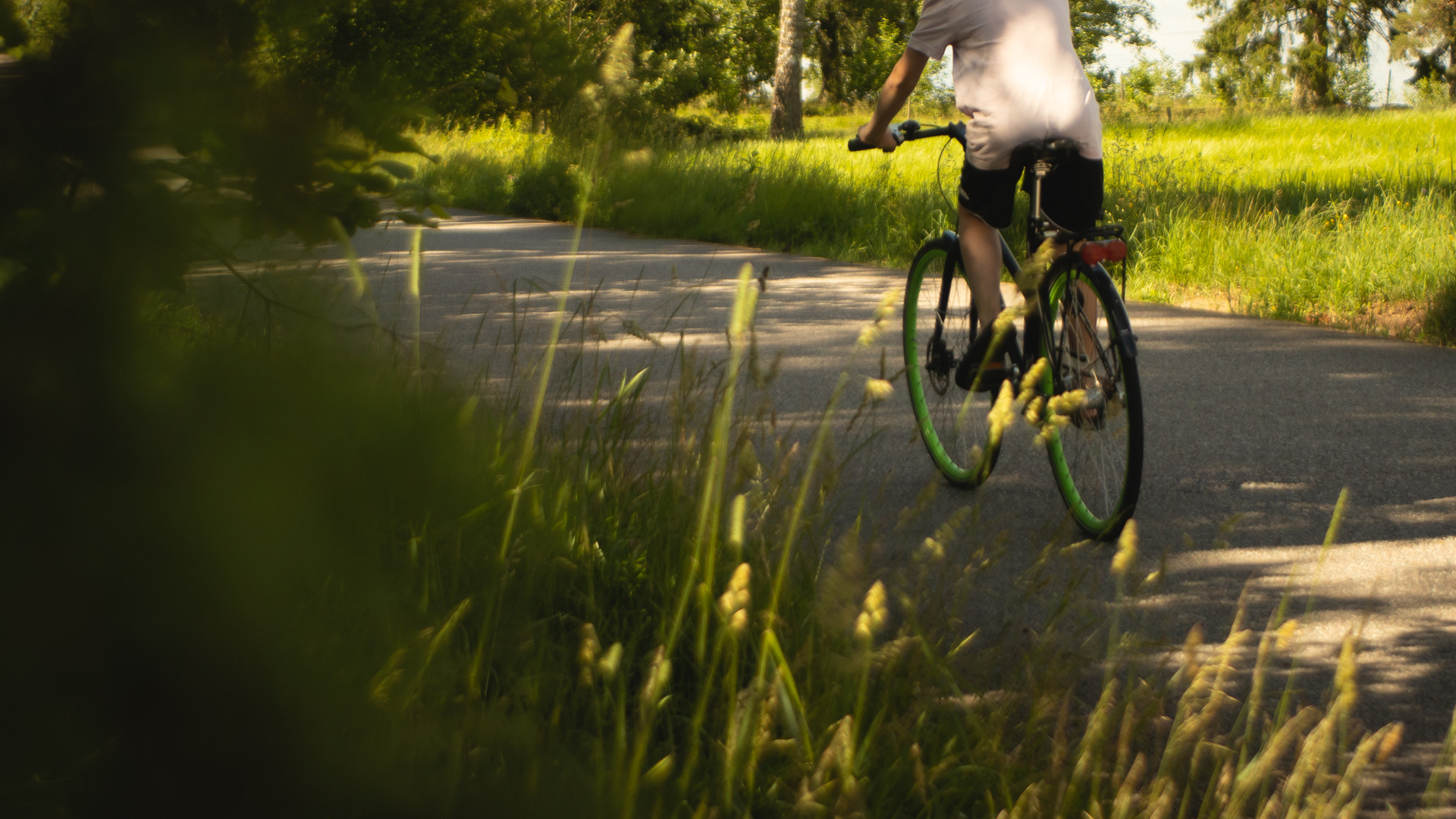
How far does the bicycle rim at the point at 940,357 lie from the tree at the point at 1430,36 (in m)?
50.5

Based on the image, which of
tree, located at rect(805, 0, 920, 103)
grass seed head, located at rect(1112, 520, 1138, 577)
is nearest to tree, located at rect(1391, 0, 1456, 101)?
tree, located at rect(805, 0, 920, 103)

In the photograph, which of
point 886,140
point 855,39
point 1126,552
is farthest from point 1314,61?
point 1126,552

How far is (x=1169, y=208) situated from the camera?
1034 cm

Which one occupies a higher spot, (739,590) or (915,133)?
(915,133)

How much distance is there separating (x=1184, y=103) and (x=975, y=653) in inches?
1368

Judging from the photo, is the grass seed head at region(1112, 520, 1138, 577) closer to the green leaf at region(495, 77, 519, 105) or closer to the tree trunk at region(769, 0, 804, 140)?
the green leaf at region(495, 77, 519, 105)

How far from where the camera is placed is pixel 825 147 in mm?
19609

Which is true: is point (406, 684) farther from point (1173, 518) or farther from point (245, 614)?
point (1173, 518)

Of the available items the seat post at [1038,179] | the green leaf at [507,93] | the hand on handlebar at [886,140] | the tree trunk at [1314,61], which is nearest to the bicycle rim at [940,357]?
the hand on handlebar at [886,140]

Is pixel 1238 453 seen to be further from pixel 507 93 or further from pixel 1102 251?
pixel 507 93

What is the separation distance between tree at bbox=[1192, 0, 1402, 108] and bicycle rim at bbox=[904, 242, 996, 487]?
1800 inches

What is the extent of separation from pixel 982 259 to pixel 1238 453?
1.52 meters

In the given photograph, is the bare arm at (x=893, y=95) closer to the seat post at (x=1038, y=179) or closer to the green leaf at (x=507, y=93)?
the seat post at (x=1038, y=179)

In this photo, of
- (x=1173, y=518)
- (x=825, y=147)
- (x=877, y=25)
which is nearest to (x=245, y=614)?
(x=1173, y=518)
